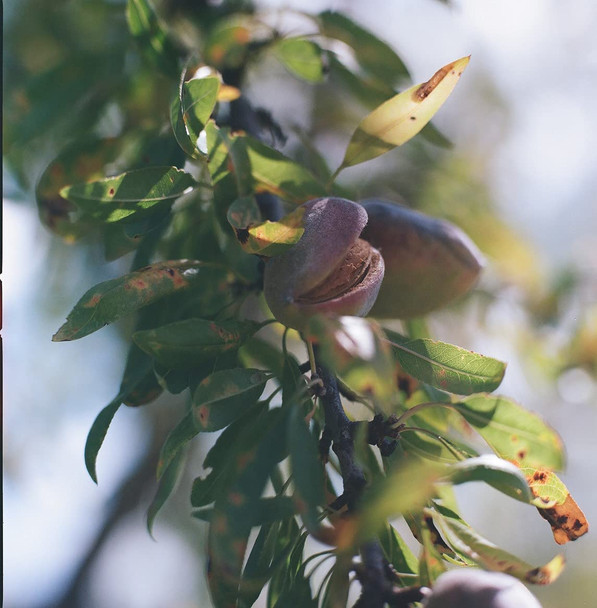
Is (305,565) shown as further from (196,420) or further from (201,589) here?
(201,589)

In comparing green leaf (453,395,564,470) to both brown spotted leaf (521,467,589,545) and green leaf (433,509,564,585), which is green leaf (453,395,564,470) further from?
green leaf (433,509,564,585)

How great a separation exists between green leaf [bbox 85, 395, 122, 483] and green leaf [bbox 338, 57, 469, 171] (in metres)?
0.40

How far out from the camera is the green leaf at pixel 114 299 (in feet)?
2.12

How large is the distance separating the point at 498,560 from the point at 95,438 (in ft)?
1.36

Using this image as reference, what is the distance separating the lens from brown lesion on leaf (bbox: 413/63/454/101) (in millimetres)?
681

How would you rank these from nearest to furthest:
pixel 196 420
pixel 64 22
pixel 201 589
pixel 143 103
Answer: pixel 196 420, pixel 143 103, pixel 64 22, pixel 201 589

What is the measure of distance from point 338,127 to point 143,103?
0.63 meters

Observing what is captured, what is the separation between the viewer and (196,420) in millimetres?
596

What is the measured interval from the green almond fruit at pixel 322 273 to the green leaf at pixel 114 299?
0.12m

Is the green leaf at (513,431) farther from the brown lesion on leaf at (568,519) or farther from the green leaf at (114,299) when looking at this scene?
the green leaf at (114,299)

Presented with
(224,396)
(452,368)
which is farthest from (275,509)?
(452,368)

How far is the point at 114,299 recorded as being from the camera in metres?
0.66

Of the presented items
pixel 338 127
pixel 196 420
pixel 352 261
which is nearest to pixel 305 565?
pixel 196 420

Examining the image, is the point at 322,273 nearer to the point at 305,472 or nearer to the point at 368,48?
the point at 305,472
